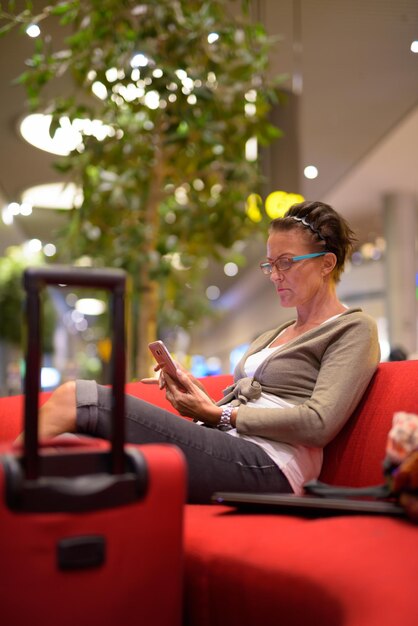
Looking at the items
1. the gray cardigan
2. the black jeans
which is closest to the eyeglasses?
the gray cardigan

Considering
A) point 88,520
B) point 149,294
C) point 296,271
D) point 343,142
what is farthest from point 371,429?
point 343,142

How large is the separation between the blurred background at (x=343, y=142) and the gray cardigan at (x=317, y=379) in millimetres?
561

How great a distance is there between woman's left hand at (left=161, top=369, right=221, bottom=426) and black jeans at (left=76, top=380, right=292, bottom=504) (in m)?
0.15

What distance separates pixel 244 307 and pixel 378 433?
22367mm

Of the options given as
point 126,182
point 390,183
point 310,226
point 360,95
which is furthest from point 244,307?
point 310,226

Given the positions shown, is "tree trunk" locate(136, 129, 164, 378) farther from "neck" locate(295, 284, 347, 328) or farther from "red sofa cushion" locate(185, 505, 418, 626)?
"red sofa cushion" locate(185, 505, 418, 626)

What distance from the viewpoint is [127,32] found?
3875 millimetres

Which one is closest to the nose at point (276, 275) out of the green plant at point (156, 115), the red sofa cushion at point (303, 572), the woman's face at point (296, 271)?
the woman's face at point (296, 271)

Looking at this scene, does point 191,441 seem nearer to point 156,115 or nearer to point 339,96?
point 156,115

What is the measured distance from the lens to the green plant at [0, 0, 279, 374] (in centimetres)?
388

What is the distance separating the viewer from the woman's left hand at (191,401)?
2154mm

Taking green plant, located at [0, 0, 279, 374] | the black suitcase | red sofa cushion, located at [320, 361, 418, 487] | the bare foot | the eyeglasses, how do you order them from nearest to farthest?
1. the black suitcase
2. the bare foot
3. red sofa cushion, located at [320, 361, 418, 487]
4. the eyeglasses
5. green plant, located at [0, 0, 279, 374]

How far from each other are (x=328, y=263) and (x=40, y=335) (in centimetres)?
A: 144

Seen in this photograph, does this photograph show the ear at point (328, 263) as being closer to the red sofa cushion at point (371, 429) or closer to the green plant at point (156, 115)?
the red sofa cushion at point (371, 429)
